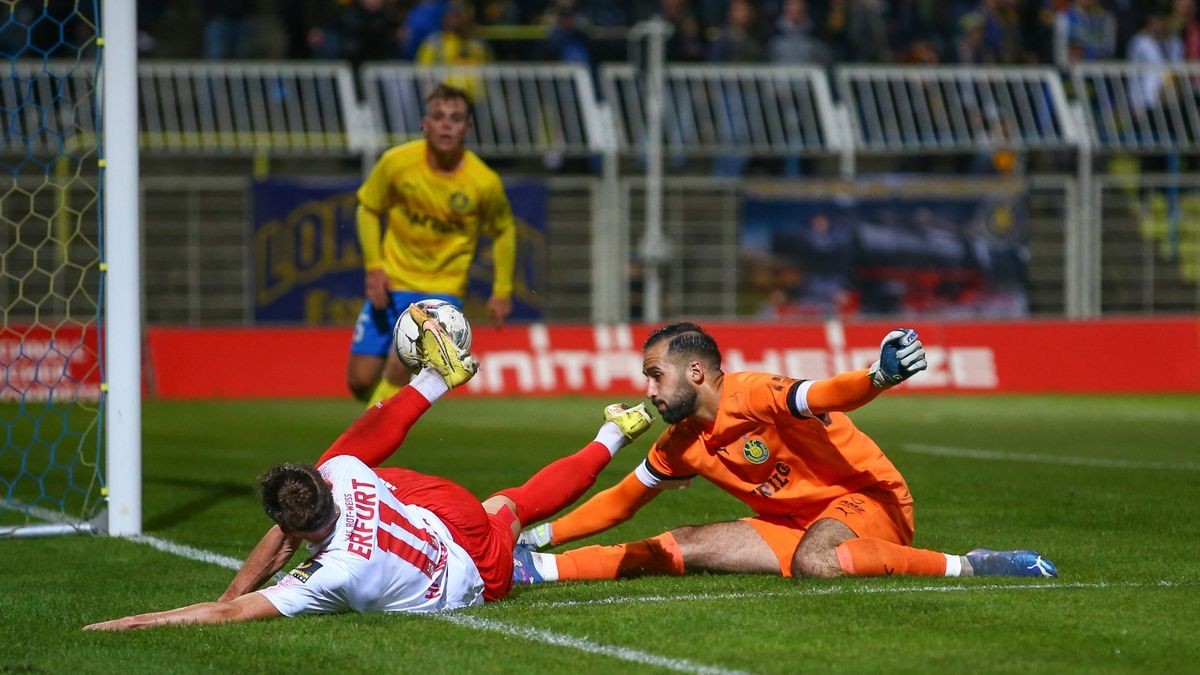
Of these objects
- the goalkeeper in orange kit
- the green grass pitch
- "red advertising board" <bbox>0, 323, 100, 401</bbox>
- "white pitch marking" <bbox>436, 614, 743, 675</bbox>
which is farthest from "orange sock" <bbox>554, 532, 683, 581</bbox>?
"red advertising board" <bbox>0, 323, 100, 401</bbox>

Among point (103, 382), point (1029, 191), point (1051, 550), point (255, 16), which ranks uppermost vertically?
point (255, 16)

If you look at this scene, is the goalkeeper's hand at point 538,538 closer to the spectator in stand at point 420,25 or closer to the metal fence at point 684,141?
the metal fence at point 684,141

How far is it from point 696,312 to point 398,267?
1068cm

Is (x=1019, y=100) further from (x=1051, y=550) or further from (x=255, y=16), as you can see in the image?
(x=1051, y=550)

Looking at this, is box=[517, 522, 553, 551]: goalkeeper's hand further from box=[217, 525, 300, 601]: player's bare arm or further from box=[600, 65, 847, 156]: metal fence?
box=[600, 65, 847, 156]: metal fence

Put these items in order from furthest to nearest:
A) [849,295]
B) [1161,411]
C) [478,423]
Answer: [849,295], [1161,411], [478,423]

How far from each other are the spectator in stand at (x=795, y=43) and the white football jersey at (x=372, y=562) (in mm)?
16886

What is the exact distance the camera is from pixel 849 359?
65.8ft

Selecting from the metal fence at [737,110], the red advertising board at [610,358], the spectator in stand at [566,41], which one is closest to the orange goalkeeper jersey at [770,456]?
the red advertising board at [610,358]

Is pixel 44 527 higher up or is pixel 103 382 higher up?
pixel 103 382

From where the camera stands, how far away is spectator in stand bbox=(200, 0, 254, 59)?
2231cm

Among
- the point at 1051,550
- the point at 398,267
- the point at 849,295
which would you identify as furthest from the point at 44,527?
the point at 849,295

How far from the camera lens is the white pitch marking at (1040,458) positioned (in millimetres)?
12359

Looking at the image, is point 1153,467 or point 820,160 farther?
point 820,160
